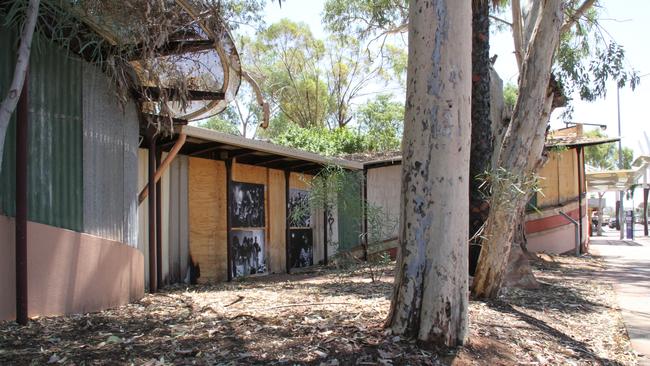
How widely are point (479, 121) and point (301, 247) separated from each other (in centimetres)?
634

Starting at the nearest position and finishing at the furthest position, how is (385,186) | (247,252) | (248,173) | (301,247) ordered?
1. (247,252)
2. (248,173)
3. (301,247)
4. (385,186)

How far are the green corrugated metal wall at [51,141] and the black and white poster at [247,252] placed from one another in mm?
5068

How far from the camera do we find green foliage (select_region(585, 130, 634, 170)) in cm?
4647

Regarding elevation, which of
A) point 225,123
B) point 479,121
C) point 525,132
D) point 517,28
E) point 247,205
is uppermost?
point 225,123

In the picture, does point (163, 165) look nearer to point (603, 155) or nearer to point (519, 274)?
point (519, 274)

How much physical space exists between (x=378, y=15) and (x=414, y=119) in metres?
10.9

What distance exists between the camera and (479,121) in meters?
9.22

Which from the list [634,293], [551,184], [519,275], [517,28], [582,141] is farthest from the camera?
[551,184]

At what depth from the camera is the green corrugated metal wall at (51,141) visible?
5445 millimetres

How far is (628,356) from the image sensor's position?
18.4ft

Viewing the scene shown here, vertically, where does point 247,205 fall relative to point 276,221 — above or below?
above

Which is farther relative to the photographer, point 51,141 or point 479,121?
point 479,121

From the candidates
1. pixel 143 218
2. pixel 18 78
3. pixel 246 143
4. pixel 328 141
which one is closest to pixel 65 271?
pixel 18 78

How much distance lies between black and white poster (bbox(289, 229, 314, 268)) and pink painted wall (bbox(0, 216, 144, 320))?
689 centimetres
